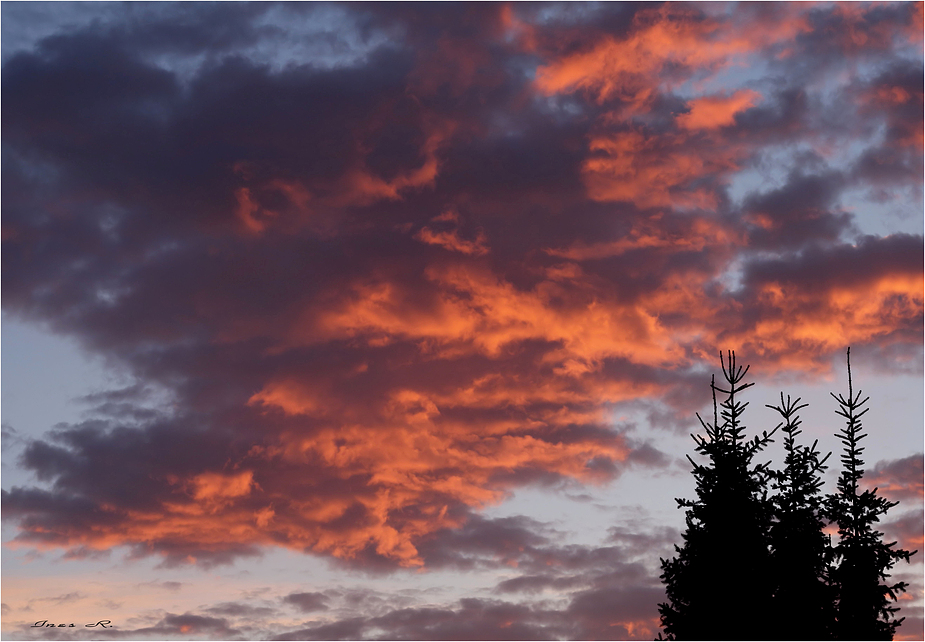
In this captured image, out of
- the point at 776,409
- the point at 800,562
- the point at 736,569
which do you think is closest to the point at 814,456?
the point at 776,409

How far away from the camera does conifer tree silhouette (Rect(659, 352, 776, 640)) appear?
35.2 m

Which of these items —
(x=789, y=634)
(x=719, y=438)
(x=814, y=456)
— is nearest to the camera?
(x=789, y=634)

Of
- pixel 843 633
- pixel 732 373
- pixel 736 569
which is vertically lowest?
pixel 843 633

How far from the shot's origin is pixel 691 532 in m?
36.6

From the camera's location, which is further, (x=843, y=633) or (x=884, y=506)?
(x=884, y=506)

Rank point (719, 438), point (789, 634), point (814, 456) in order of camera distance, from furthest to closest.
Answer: point (814, 456), point (719, 438), point (789, 634)

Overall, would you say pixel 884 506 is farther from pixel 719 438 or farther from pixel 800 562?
pixel 719 438

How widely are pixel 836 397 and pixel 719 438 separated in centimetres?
875

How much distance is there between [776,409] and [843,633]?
9966 millimetres

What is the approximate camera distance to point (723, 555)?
35719mm

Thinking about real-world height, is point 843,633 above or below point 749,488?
below

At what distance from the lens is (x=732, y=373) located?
127ft

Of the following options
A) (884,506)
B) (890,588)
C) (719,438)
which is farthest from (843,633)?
(719,438)

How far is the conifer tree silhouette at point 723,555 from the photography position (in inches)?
1385
